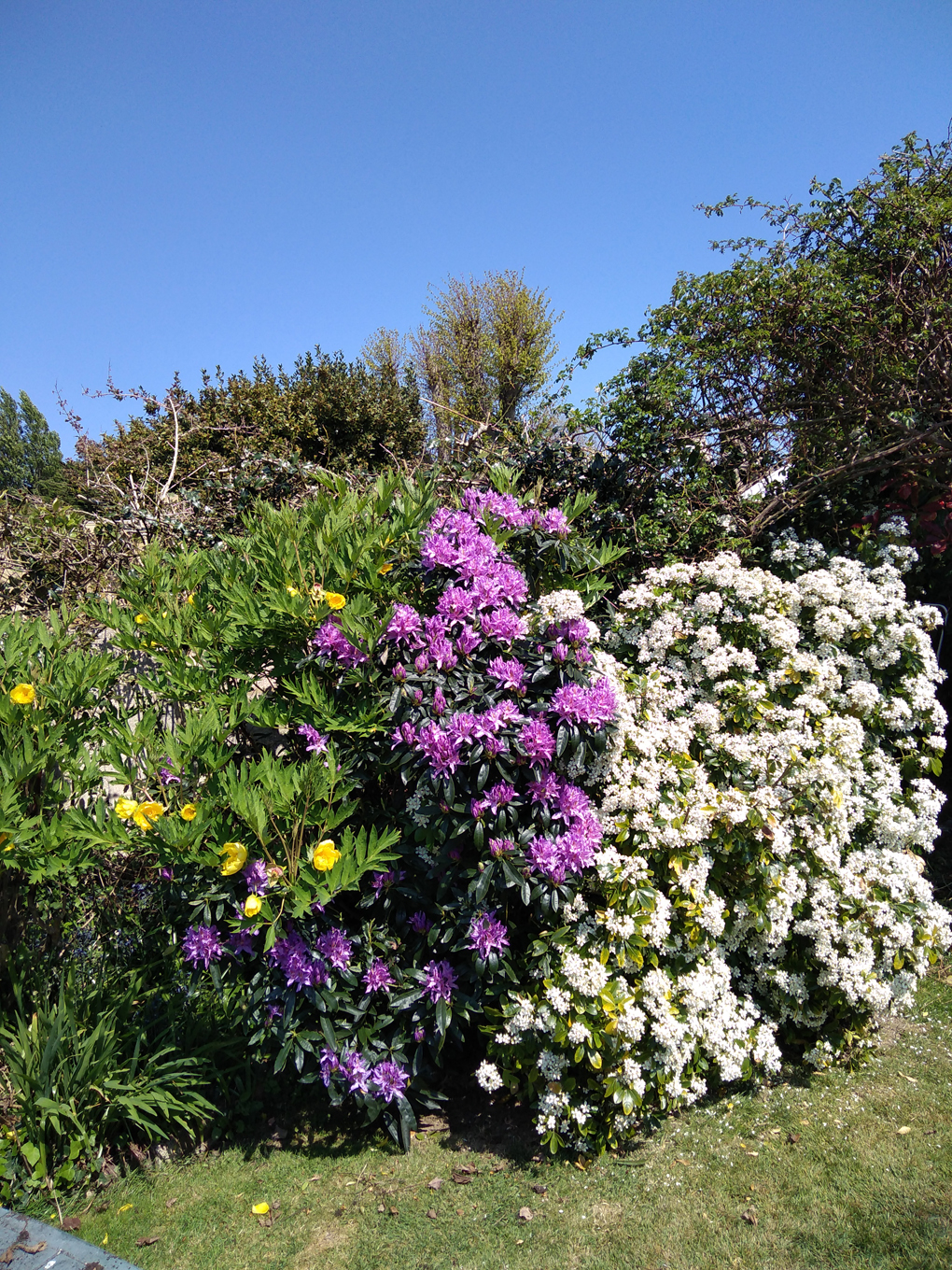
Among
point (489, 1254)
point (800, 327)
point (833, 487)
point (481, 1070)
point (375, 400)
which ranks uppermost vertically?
point (375, 400)

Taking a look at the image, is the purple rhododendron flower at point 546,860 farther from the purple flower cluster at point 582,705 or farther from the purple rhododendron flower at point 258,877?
the purple rhododendron flower at point 258,877

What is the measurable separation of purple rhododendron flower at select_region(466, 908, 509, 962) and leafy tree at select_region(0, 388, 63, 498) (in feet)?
110

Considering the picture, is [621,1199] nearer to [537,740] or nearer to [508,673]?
[537,740]

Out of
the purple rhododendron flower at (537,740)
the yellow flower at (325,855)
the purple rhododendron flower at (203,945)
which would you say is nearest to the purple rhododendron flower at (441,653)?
the purple rhododendron flower at (537,740)

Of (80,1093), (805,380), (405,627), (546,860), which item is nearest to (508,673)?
(405,627)

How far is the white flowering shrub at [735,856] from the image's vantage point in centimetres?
293

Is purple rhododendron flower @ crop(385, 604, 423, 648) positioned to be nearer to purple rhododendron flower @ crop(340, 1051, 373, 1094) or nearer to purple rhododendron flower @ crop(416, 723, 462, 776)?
purple rhododendron flower @ crop(416, 723, 462, 776)

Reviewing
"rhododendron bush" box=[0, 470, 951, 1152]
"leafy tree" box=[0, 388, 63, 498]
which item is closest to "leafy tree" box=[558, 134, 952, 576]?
"rhododendron bush" box=[0, 470, 951, 1152]

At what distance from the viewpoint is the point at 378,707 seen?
298 centimetres

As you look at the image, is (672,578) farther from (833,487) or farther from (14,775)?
(14,775)

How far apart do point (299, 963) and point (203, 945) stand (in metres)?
0.46

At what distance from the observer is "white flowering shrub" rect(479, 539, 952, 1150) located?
9.60ft

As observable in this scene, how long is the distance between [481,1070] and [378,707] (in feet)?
5.12

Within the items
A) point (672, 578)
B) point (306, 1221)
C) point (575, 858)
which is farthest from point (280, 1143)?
point (672, 578)
